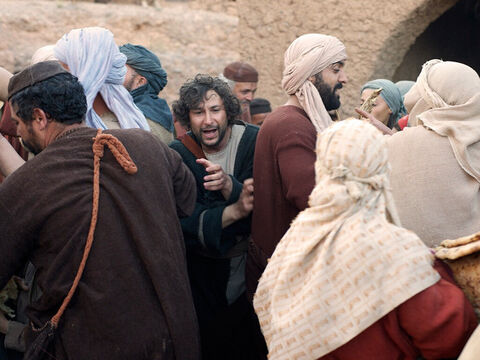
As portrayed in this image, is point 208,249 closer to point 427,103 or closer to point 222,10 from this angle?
point 427,103

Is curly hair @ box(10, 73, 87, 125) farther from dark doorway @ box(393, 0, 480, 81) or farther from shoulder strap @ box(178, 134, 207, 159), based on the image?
dark doorway @ box(393, 0, 480, 81)

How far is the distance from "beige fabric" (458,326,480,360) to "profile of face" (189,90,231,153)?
2050 mm

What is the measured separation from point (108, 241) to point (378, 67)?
4604mm

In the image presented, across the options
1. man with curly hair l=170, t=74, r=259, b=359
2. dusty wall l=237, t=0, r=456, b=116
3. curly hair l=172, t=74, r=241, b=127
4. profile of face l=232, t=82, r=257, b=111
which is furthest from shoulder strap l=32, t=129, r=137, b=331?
dusty wall l=237, t=0, r=456, b=116

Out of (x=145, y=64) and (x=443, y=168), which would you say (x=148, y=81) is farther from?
(x=443, y=168)

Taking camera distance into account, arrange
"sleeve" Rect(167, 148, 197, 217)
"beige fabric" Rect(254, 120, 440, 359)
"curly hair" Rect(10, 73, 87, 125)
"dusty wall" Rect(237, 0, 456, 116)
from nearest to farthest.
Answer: "beige fabric" Rect(254, 120, 440, 359) < "curly hair" Rect(10, 73, 87, 125) < "sleeve" Rect(167, 148, 197, 217) < "dusty wall" Rect(237, 0, 456, 116)

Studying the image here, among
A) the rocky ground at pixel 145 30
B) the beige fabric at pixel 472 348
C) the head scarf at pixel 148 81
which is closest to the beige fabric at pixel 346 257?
the beige fabric at pixel 472 348

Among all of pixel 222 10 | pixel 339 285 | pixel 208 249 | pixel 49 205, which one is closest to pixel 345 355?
pixel 339 285

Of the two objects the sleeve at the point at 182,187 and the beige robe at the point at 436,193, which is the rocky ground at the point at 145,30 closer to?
the sleeve at the point at 182,187

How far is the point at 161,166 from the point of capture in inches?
98.9

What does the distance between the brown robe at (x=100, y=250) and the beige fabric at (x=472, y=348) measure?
3.82ft

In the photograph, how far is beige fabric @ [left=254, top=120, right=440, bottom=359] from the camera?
71.5 inches

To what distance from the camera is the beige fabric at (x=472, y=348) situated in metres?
1.71

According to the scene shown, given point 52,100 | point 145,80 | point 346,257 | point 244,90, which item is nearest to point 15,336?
point 52,100
